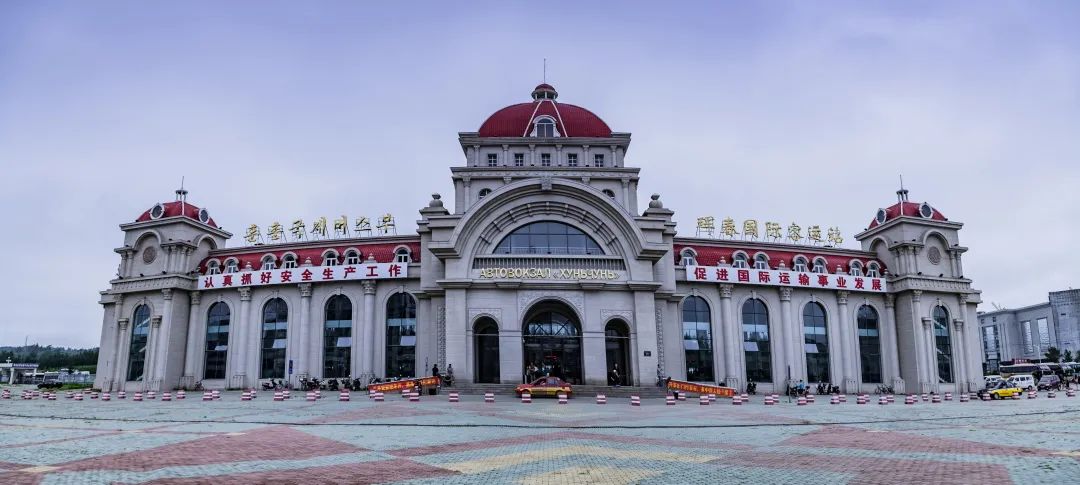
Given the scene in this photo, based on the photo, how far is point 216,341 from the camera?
54.5 metres

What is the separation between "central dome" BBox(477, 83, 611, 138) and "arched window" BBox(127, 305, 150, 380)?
2935 cm

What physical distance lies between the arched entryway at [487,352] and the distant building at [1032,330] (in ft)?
312

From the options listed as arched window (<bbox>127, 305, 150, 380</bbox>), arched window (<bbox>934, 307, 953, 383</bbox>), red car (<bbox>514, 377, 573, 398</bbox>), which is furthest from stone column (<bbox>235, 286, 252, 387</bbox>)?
arched window (<bbox>934, 307, 953, 383</bbox>)

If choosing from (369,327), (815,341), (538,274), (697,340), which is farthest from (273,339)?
(815,341)

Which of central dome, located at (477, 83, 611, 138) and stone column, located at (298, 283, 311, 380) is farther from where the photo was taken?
central dome, located at (477, 83, 611, 138)

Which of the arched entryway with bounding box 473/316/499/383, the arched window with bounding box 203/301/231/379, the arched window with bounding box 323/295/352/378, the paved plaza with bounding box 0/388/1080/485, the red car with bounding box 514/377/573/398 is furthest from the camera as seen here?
the arched window with bounding box 203/301/231/379

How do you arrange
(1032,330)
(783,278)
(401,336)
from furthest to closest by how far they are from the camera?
(1032,330) → (783,278) → (401,336)

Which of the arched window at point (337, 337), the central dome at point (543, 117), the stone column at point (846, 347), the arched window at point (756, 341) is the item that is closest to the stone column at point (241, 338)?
the arched window at point (337, 337)

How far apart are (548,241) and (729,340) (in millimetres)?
15687

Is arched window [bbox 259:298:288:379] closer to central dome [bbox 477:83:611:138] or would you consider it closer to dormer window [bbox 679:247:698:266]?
central dome [bbox 477:83:611:138]

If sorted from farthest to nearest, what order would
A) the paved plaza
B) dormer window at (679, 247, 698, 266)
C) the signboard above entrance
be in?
dormer window at (679, 247, 698, 266) < the signboard above entrance < the paved plaza

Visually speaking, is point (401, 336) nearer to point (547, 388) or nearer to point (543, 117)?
point (547, 388)

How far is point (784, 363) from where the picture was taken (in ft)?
175

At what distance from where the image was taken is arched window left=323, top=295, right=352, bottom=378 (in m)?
51.9
